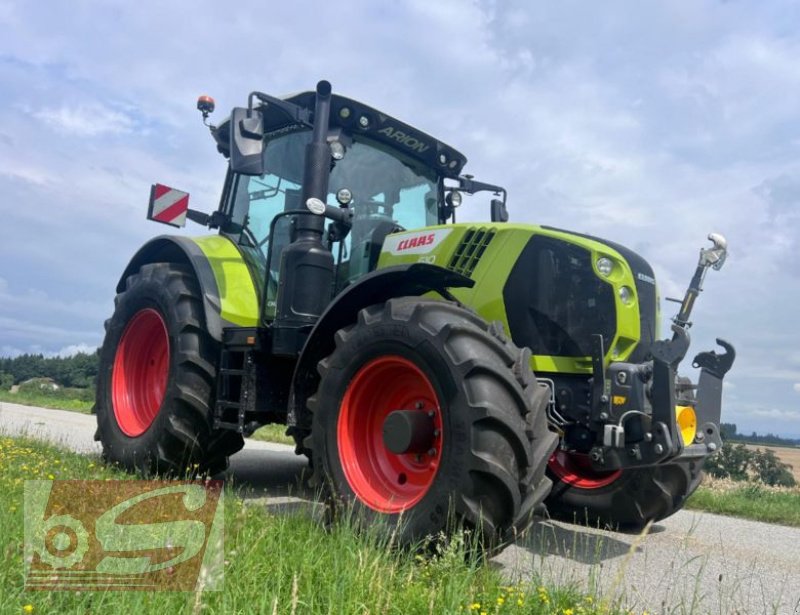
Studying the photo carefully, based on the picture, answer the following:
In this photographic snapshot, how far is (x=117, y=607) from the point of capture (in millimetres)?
2092

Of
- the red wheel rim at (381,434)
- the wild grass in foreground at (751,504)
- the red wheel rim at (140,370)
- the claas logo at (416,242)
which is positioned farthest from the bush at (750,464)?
the red wheel rim at (381,434)

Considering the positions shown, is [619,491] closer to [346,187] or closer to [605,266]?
[605,266]

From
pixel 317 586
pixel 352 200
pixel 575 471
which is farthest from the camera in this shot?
pixel 352 200

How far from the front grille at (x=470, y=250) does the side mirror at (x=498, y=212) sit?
1.51 metres

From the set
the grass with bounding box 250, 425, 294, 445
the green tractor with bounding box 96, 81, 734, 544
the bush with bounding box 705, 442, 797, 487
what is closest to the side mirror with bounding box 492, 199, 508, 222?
the green tractor with bounding box 96, 81, 734, 544

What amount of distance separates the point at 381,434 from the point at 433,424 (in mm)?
418

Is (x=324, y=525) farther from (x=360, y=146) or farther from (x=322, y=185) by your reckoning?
(x=360, y=146)

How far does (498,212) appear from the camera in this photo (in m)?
5.80

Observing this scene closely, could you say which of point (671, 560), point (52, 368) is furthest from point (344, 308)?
point (52, 368)

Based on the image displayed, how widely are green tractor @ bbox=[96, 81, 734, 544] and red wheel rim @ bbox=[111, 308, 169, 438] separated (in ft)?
0.06

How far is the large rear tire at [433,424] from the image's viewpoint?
2.96 metres

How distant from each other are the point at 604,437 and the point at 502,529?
2.88 feet

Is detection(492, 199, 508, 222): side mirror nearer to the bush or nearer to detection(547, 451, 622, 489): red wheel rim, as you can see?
detection(547, 451, 622, 489): red wheel rim

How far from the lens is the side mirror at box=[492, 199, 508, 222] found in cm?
578
